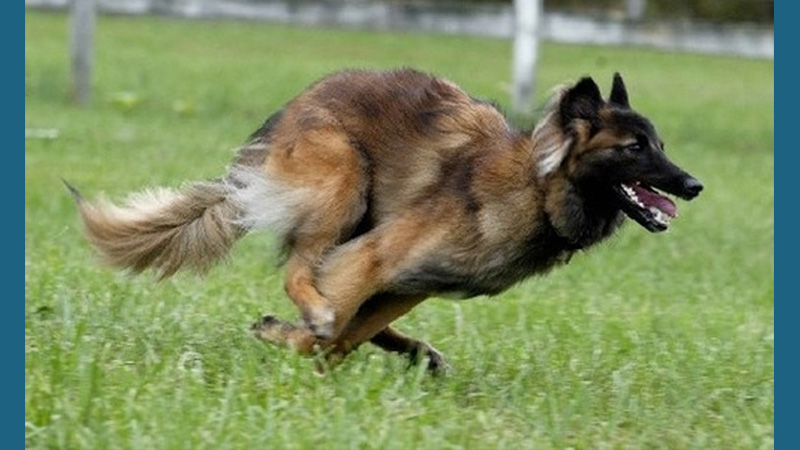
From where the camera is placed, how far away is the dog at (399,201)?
659cm

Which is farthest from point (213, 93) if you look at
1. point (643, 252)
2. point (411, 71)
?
point (411, 71)

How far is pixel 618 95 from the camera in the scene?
680 centimetres

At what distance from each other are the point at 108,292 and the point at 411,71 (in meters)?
1.91

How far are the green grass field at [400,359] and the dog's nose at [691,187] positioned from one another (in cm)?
80

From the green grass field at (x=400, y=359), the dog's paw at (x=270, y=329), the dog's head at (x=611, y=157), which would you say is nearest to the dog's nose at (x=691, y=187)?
the dog's head at (x=611, y=157)

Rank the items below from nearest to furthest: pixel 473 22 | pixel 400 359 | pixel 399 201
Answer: pixel 399 201, pixel 400 359, pixel 473 22

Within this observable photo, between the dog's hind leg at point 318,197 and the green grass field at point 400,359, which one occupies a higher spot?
the dog's hind leg at point 318,197

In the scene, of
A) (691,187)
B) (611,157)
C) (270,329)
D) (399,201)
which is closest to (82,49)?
(270,329)

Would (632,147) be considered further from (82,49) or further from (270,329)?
(82,49)

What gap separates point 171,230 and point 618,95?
200 cm

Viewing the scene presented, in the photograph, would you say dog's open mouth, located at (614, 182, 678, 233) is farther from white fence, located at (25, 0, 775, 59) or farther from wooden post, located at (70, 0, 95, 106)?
white fence, located at (25, 0, 775, 59)

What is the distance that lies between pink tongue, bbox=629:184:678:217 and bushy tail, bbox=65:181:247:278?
178 cm

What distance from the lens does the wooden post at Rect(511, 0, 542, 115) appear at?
1870 cm

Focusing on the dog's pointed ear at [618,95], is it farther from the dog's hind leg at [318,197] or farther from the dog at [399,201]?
the dog's hind leg at [318,197]
